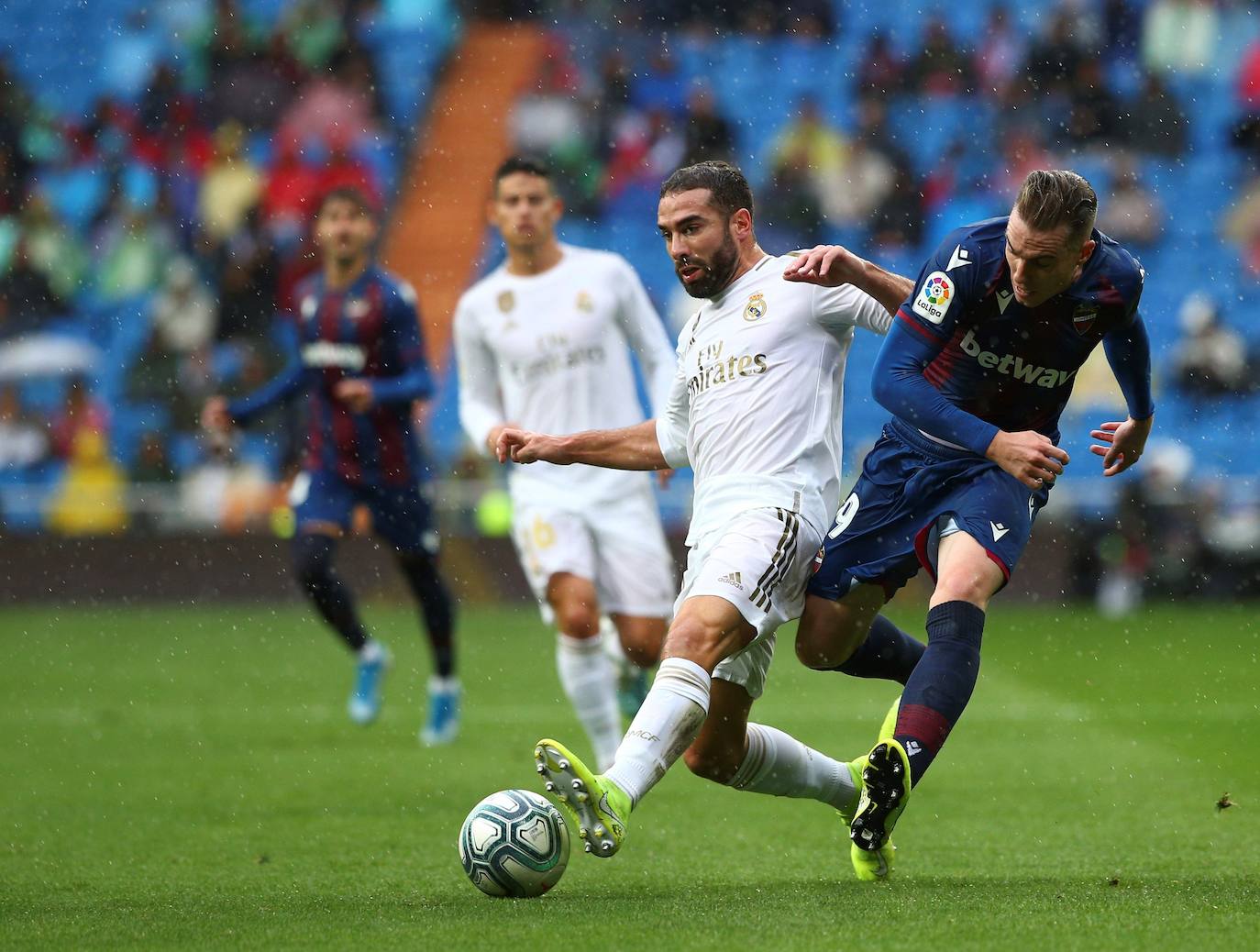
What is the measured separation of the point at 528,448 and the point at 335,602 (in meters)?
4.33

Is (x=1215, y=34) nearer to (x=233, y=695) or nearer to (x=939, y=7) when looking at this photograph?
(x=939, y=7)

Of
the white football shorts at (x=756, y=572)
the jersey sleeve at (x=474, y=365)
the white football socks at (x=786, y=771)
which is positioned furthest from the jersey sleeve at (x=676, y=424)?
the jersey sleeve at (x=474, y=365)

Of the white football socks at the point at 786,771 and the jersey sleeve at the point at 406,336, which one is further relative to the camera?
the jersey sleeve at the point at 406,336

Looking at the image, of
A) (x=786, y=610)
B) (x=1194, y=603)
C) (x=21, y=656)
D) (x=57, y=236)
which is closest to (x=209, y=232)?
(x=57, y=236)

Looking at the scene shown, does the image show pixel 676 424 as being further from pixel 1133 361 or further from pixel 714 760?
pixel 1133 361

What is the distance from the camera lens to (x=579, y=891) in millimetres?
5270

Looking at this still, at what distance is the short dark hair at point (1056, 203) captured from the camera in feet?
16.6

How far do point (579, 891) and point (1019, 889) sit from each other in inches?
49.2

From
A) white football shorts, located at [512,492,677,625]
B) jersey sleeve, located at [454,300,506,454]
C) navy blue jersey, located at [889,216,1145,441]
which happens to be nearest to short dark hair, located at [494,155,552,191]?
jersey sleeve, located at [454,300,506,454]

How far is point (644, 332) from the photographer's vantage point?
819 centimetres

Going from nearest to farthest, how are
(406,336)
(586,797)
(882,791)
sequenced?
(586,797)
(882,791)
(406,336)

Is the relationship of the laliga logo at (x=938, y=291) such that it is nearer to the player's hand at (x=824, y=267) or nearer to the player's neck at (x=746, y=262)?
the player's hand at (x=824, y=267)

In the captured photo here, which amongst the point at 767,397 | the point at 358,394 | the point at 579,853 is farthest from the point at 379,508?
the point at 767,397

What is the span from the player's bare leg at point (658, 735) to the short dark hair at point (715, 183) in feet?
4.14
